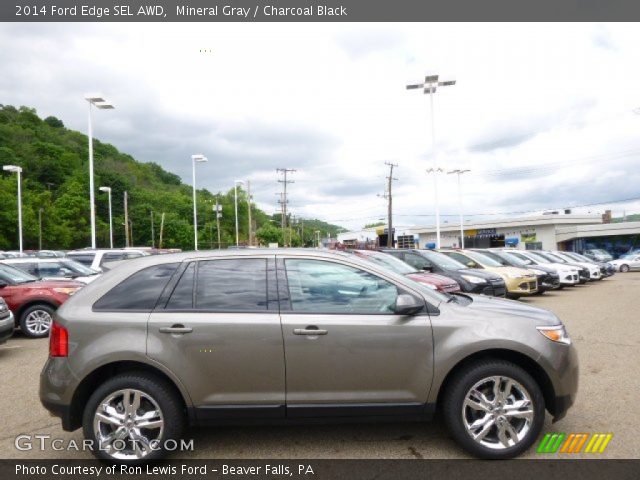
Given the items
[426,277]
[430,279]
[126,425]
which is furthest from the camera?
[426,277]

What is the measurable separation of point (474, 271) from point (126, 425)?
10.7m

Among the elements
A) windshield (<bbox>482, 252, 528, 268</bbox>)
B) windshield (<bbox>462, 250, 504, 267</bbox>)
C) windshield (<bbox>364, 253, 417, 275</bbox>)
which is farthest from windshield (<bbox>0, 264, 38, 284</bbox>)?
windshield (<bbox>482, 252, 528, 268</bbox>)

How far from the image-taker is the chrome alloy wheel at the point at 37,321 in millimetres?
9648

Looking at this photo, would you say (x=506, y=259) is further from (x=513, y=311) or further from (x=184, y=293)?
(x=184, y=293)

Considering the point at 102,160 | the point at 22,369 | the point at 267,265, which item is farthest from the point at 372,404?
the point at 102,160

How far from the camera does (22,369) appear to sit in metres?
7.03

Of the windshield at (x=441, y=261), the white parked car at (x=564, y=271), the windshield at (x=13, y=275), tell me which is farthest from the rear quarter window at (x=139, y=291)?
the white parked car at (x=564, y=271)

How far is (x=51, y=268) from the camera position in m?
12.3

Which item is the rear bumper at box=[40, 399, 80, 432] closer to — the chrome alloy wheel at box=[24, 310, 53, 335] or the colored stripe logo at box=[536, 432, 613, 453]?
the colored stripe logo at box=[536, 432, 613, 453]

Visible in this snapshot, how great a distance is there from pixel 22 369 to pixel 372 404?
5844mm

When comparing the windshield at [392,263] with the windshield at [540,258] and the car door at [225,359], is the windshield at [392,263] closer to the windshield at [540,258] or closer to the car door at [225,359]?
the car door at [225,359]

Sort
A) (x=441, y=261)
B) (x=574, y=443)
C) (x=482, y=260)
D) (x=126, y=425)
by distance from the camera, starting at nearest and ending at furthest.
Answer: (x=126, y=425) → (x=574, y=443) → (x=441, y=261) → (x=482, y=260)

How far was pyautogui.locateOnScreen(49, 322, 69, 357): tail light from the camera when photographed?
12.3 ft

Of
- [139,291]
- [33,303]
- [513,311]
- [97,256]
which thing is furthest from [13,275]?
[513,311]
